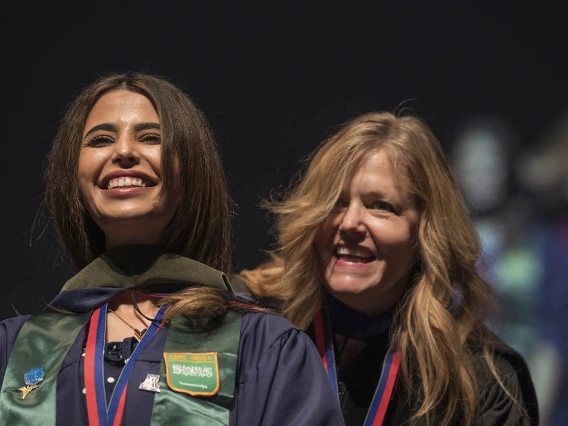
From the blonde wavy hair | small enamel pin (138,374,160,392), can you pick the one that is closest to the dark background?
the blonde wavy hair

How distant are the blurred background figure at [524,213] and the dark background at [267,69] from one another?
0.08m

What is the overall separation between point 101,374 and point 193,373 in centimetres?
17

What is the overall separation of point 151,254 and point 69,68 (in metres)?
1.62

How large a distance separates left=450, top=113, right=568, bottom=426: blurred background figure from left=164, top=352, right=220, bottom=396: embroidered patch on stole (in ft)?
7.40

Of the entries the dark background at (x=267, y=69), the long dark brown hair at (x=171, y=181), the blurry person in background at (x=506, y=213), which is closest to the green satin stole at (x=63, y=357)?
the long dark brown hair at (x=171, y=181)

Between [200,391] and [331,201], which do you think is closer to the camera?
[200,391]

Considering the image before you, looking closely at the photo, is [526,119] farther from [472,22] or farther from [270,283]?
[270,283]

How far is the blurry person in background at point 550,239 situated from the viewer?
3.75 meters

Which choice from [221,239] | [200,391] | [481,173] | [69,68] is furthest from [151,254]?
[481,173]

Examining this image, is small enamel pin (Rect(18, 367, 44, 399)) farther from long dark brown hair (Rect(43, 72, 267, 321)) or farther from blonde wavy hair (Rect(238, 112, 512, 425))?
blonde wavy hair (Rect(238, 112, 512, 425))

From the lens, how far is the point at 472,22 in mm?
3801

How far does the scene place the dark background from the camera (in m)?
3.21

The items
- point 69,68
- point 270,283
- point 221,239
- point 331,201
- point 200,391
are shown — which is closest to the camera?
point 200,391

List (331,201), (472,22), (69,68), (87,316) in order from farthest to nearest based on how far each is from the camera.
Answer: (472,22), (69,68), (331,201), (87,316)
